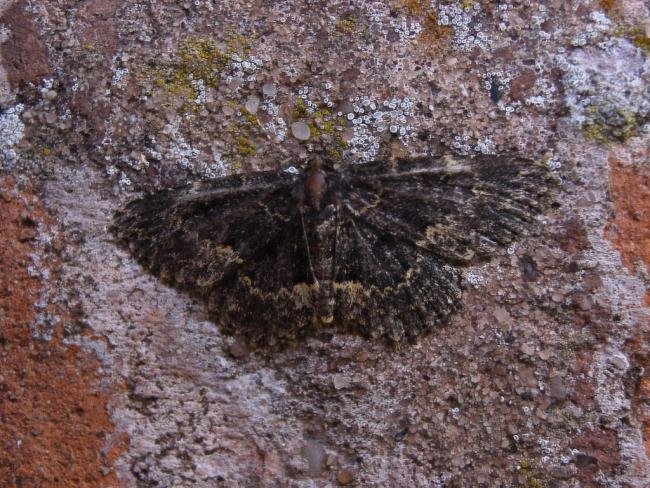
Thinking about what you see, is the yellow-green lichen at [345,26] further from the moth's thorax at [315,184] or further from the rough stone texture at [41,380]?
the rough stone texture at [41,380]

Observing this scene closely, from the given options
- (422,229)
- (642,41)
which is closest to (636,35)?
(642,41)

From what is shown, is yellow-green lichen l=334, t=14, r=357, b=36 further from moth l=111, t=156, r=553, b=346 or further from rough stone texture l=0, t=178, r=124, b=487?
rough stone texture l=0, t=178, r=124, b=487

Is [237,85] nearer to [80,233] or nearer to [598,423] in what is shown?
[80,233]

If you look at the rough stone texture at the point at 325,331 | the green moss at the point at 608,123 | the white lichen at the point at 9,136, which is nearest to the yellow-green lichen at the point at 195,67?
the rough stone texture at the point at 325,331

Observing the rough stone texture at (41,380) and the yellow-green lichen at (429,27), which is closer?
the rough stone texture at (41,380)

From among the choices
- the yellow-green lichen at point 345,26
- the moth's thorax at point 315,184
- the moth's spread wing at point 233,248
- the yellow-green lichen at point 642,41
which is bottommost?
the moth's spread wing at point 233,248

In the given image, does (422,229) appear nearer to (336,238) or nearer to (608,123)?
(336,238)

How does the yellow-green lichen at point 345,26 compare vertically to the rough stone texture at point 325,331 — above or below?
above

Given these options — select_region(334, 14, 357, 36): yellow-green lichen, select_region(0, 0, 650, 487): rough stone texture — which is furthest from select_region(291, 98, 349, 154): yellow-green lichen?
select_region(334, 14, 357, 36): yellow-green lichen
